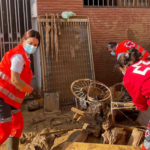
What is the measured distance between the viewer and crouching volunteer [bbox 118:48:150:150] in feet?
6.55

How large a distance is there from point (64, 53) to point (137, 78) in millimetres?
3783

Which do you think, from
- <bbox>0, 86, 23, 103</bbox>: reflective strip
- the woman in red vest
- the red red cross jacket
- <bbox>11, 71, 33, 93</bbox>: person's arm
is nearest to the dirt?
<bbox>0, 86, 23, 103</bbox>: reflective strip

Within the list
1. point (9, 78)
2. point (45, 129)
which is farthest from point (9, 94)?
point (45, 129)

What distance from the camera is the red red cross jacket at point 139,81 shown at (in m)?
1.99

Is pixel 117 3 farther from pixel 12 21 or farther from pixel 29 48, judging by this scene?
pixel 29 48

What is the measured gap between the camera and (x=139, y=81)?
79.1 inches

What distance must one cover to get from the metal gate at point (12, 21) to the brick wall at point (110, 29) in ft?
4.16

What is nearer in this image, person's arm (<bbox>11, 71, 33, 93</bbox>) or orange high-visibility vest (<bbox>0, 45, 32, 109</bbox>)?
person's arm (<bbox>11, 71, 33, 93</bbox>)

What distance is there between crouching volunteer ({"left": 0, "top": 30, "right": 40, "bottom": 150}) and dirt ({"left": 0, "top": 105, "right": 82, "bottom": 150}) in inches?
27.1

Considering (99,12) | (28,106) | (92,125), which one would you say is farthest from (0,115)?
(99,12)

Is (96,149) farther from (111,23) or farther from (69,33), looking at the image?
(111,23)

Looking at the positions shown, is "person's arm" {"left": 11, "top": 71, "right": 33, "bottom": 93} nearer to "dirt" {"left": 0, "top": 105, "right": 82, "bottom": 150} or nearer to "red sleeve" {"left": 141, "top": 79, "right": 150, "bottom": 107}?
"dirt" {"left": 0, "top": 105, "right": 82, "bottom": 150}

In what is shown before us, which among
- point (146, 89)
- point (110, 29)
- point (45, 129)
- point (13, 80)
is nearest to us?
point (146, 89)

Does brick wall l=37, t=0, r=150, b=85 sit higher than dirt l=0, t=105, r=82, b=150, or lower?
higher
